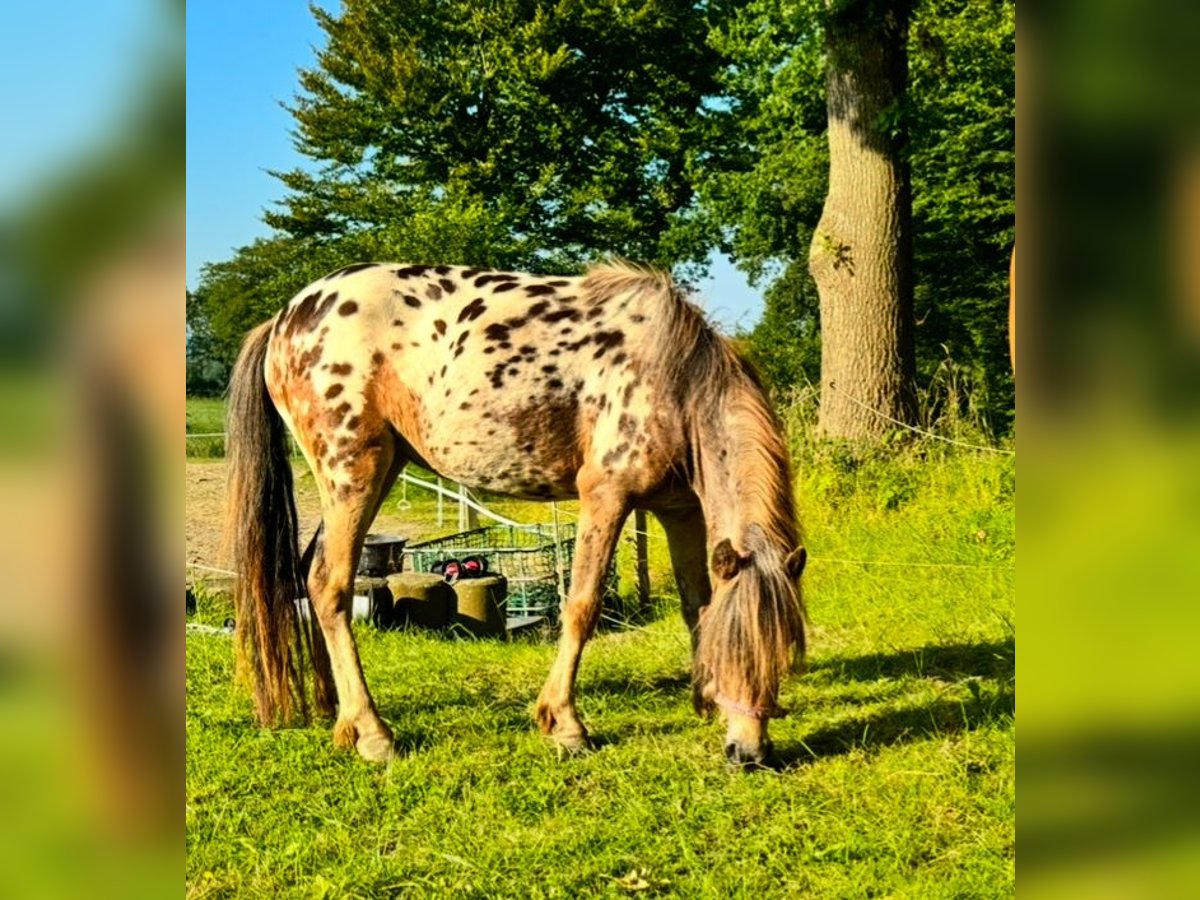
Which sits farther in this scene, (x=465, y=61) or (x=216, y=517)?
(x=465, y=61)

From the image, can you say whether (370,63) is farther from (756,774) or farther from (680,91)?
(756,774)

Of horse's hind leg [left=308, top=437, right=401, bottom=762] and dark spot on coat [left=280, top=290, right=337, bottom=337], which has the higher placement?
dark spot on coat [left=280, top=290, right=337, bottom=337]

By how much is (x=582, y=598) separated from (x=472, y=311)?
137 cm

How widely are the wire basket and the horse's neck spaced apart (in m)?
2.84

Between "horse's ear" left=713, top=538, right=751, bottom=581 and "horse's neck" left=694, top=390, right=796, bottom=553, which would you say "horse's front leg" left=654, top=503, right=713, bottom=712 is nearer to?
"horse's neck" left=694, top=390, right=796, bottom=553

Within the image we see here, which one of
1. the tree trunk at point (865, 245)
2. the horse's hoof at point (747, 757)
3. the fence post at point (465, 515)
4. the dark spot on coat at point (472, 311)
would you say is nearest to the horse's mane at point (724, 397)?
the dark spot on coat at point (472, 311)

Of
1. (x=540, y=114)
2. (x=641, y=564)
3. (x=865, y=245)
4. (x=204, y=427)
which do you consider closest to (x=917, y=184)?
(x=540, y=114)

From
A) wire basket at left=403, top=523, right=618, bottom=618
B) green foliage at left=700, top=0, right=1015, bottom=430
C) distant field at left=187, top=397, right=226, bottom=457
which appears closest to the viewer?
wire basket at left=403, top=523, right=618, bottom=618

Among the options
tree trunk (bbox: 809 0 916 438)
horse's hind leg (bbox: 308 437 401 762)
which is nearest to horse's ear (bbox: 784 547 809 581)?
horse's hind leg (bbox: 308 437 401 762)

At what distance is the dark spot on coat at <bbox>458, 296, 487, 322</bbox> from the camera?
419cm
